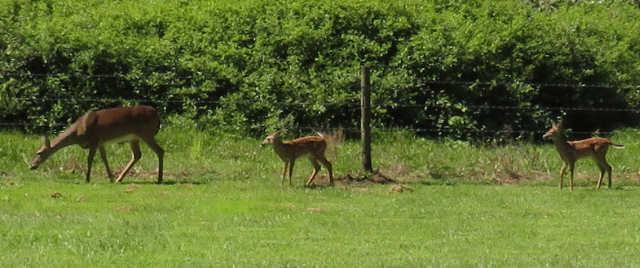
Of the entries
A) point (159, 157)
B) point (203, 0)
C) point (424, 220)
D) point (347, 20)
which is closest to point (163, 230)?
point (424, 220)

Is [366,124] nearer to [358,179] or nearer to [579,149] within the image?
[358,179]

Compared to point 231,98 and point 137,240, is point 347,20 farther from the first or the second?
Result: point 137,240

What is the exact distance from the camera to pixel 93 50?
22.5 m

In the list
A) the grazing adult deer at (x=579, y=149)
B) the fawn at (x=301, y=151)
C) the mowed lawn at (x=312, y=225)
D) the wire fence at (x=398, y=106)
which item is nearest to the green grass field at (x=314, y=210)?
the mowed lawn at (x=312, y=225)

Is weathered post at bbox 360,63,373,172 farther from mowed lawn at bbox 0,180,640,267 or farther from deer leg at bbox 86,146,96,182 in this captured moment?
deer leg at bbox 86,146,96,182

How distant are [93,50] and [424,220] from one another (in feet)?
34.9

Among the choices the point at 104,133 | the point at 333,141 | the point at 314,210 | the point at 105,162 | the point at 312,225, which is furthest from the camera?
the point at 333,141

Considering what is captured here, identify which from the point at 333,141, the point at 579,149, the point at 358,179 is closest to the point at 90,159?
the point at 358,179

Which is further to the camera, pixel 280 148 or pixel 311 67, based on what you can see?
pixel 311 67

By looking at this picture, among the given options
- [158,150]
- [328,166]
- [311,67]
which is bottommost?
[328,166]

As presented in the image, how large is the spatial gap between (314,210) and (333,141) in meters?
6.39

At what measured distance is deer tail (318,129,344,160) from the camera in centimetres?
1994

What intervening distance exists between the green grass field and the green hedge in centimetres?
103

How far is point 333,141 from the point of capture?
21.0 meters
